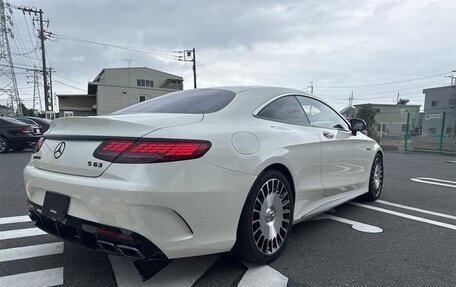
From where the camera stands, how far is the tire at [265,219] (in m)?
2.57

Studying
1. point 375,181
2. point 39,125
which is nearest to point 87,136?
point 375,181

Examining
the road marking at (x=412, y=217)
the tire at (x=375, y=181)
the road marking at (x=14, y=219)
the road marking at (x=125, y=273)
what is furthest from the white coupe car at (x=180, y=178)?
the tire at (x=375, y=181)

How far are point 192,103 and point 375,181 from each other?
3279mm

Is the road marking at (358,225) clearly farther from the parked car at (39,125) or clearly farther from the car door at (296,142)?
the parked car at (39,125)

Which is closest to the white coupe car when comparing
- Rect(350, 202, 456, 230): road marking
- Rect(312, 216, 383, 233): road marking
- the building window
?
Rect(312, 216, 383, 233): road marking

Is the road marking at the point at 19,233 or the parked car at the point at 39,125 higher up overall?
the parked car at the point at 39,125

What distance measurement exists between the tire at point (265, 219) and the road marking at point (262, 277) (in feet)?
0.21

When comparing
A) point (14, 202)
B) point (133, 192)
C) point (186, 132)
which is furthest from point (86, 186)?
point (14, 202)

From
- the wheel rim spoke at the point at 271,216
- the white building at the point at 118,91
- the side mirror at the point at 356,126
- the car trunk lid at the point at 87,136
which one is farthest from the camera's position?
the white building at the point at 118,91

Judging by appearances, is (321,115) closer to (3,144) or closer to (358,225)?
(358,225)

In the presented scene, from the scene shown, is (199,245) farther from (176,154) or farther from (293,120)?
(293,120)

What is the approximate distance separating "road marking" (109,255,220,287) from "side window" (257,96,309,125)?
4.26 feet

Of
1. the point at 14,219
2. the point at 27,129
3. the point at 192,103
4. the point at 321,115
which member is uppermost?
the point at 192,103

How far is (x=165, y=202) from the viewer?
2098mm
